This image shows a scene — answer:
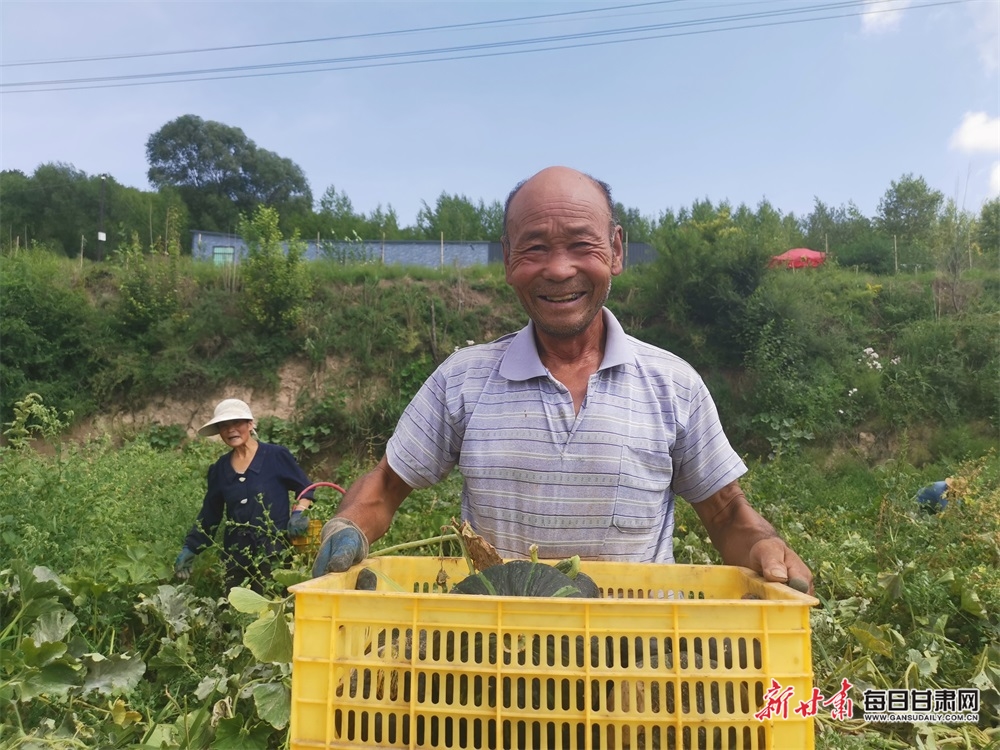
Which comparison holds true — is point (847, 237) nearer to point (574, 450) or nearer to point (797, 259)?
point (797, 259)

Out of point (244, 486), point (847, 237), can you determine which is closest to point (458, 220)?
point (847, 237)

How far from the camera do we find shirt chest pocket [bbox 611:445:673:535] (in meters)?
1.76

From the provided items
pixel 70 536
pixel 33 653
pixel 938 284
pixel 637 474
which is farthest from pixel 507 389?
pixel 938 284

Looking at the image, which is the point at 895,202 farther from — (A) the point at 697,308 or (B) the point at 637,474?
(B) the point at 637,474

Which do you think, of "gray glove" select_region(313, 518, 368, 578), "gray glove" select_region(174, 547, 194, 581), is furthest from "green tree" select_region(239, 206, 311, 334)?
"gray glove" select_region(313, 518, 368, 578)

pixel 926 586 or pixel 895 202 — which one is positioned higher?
pixel 895 202

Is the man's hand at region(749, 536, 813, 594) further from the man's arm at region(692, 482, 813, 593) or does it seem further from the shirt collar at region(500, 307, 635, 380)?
the shirt collar at region(500, 307, 635, 380)

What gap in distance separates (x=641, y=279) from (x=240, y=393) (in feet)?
27.4

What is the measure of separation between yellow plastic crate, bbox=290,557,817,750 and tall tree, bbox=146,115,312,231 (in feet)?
169

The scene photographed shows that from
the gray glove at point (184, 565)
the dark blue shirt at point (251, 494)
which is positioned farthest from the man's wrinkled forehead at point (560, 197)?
the dark blue shirt at point (251, 494)

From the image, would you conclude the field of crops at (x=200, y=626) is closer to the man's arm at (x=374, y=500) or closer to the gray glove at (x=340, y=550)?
the gray glove at (x=340, y=550)

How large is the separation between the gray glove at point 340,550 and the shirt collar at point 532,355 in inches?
25.3

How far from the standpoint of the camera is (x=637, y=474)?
1.77m

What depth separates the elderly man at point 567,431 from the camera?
1771 mm
